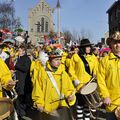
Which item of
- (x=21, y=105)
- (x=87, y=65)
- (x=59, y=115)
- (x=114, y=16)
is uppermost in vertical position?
(x=114, y=16)

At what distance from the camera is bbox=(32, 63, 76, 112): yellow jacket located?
21.1 ft

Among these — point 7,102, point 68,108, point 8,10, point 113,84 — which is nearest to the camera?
point 7,102

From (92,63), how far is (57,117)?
3306mm

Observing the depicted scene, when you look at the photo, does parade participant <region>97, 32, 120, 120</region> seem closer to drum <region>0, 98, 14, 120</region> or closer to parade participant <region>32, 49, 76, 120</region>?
parade participant <region>32, 49, 76, 120</region>

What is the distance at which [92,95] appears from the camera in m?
7.42

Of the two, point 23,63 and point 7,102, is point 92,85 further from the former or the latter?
point 23,63

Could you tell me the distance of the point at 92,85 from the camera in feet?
24.5

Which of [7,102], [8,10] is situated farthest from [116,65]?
[8,10]

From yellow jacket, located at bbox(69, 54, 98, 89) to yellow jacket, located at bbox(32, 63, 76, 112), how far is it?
223 cm

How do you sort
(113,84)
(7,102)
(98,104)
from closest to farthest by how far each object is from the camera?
1. (7,102)
2. (113,84)
3. (98,104)

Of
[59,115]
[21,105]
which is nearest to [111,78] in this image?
[59,115]

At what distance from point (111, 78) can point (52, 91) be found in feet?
3.60

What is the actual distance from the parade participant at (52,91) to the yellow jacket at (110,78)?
0.82 m

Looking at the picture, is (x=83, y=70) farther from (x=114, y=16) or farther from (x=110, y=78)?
(x=114, y=16)
